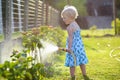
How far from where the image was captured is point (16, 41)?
751 cm

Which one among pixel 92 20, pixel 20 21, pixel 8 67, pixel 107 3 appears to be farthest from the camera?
pixel 107 3

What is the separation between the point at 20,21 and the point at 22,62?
4.99 metres

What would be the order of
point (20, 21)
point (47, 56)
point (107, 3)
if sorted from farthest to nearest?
1. point (107, 3)
2. point (20, 21)
3. point (47, 56)

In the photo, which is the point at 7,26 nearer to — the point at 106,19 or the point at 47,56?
the point at 47,56

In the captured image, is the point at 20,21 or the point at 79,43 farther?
the point at 20,21

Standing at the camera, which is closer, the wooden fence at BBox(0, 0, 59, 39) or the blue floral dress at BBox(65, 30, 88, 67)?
the blue floral dress at BBox(65, 30, 88, 67)

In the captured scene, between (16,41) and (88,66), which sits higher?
(16,41)

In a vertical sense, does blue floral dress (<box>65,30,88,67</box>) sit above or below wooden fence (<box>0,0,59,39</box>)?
below

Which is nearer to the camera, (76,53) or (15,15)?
(76,53)

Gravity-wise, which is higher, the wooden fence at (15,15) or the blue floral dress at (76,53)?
the wooden fence at (15,15)

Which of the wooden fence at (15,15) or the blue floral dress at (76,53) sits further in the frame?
the wooden fence at (15,15)

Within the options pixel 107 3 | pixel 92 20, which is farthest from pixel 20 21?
pixel 107 3

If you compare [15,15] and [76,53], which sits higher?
[15,15]

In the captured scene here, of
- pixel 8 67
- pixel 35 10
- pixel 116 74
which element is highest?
pixel 35 10
